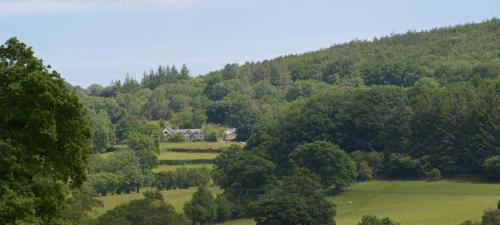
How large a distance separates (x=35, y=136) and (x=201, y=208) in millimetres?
63951

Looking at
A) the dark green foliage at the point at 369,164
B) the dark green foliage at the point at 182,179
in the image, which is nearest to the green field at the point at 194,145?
the dark green foliage at the point at 182,179

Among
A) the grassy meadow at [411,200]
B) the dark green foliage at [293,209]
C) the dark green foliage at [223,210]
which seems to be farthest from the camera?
the dark green foliage at [223,210]

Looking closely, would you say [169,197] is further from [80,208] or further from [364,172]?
[80,208]

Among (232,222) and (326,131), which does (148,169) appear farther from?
(232,222)

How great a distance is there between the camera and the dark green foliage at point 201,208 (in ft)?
287

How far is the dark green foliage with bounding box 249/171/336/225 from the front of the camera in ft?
249

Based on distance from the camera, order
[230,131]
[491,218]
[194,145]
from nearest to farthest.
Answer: [491,218]
[194,145]
[230,131]

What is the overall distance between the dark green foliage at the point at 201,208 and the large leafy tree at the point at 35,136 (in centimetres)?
6256

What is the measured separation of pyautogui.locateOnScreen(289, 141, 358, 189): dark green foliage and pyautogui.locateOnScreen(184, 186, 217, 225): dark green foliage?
15710 mm

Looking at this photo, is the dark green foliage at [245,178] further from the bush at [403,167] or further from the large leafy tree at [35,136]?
the large leafy tree at [35,136]

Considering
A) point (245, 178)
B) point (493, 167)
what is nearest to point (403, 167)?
point (493, 167)

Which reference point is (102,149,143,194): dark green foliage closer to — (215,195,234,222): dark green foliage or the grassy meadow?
the grassy meadow

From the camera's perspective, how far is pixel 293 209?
2982 inches

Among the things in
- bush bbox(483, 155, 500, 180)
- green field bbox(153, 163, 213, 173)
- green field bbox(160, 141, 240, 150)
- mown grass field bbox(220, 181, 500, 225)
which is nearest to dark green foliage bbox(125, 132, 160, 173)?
green field bbox(153, 163, 213, 173)
